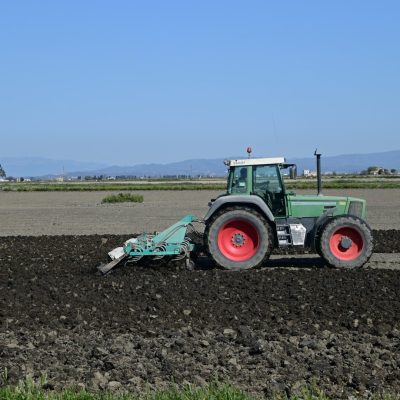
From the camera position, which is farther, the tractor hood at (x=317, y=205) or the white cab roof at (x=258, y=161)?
the tractor hood at (x=317, y=205)

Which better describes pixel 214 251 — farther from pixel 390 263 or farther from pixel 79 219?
pixel 79 219

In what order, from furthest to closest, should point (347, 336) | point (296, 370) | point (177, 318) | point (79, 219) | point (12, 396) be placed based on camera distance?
point (79, 219) → point (177, 318) → point (347, 336) → point (296, 370) → point (12, 396)

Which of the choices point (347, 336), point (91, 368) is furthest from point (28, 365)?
point (347, 336)

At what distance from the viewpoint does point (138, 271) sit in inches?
595

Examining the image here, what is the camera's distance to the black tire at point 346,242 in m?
15.0

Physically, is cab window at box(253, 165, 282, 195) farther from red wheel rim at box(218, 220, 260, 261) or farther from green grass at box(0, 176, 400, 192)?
green grass at box(0, 176, 400, 192)

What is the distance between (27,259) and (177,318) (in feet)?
23.8

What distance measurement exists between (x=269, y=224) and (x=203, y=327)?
526 centimetres

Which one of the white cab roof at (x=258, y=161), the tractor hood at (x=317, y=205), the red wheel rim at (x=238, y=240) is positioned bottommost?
the red wheel rim at (x=238, y=240)

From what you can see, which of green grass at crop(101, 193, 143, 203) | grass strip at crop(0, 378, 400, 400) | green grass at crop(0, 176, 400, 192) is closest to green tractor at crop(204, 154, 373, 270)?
grass strip at crop(0, 378, 400, 400)

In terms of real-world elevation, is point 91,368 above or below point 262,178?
below

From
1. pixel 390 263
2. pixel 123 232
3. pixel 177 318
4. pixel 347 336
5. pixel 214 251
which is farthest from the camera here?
pixel 123 232

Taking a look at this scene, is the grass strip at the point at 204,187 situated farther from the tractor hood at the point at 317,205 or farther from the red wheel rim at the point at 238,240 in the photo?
the red wheel rim at the point at 238,240

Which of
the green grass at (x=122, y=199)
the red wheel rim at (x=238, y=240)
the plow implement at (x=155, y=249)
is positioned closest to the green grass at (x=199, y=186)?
the green grass at (x=122, y=199)
